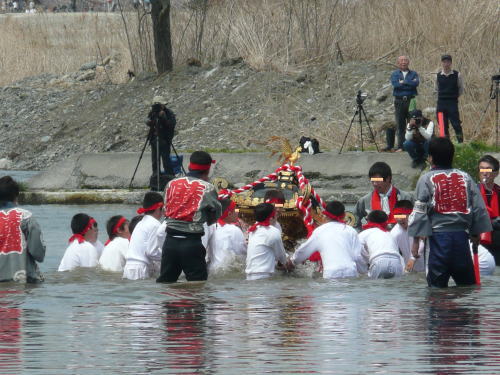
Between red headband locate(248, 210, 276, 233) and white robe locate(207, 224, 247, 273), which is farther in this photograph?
white robe locate(207, 224, 247, 273)

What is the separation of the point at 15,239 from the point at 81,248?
1.68 metres

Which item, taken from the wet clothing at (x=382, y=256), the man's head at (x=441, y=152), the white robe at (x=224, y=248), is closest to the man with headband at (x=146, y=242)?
the white robe at (x=224, y=248)

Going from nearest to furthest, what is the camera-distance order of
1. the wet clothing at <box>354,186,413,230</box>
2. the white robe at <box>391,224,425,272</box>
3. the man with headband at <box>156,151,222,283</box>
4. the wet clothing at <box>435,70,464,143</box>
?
the man with headband at <box>156,151,222,283</box>, the white robe at <box>391,224,425,272</box>, the wet clothing at <box>354,186,413,230</box>, the wet clothing at <box>435,70,464,143</box>

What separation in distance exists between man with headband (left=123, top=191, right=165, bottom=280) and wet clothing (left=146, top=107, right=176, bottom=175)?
11714mm

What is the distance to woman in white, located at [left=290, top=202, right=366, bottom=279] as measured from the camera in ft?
47.7

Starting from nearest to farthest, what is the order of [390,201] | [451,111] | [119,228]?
1. [390,201]
2. [119,228]
3. [451,111]

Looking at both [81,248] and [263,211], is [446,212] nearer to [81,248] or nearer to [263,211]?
[263,211]

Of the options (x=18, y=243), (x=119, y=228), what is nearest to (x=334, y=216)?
(x=119, y=228)

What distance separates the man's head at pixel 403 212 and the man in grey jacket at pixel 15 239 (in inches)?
150

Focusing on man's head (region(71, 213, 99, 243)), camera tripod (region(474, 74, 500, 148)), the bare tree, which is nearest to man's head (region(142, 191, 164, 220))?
man's head (region(71, 213, 99, 243))

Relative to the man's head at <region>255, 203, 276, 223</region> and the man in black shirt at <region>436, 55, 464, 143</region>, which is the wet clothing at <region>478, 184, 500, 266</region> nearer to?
the man's head at <region>255, 203, 276, 223</region>

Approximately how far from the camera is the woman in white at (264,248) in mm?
14773

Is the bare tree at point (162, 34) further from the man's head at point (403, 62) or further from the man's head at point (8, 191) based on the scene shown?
the man's head at point (8, 191)

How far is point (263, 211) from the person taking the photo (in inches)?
577
